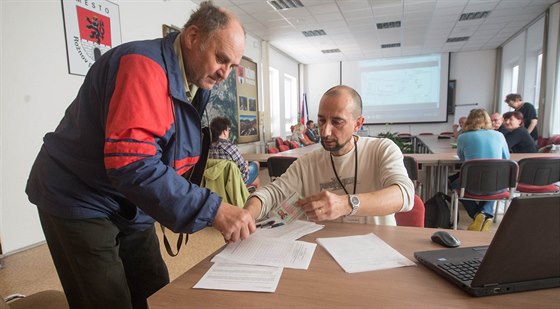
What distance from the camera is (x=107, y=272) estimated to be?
1.11 metres

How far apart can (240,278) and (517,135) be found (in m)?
4.71

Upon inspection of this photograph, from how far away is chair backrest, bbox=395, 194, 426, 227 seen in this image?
155 cm

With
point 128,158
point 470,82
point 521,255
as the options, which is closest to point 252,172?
point 128,158

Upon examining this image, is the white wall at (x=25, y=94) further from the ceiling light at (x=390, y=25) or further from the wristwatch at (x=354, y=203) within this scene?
the ceiling light at (x=390, y=25)

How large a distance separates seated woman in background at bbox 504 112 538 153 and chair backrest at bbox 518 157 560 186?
44.0 inches

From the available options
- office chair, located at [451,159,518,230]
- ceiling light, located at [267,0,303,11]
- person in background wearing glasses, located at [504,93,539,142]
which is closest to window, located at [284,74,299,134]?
ceiling light, located at [267,0,303,11]

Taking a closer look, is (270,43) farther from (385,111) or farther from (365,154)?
(365,154)

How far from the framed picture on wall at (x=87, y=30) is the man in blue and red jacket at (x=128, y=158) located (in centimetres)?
277

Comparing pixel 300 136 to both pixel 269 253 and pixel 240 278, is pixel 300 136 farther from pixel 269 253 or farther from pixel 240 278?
pixel 240 278

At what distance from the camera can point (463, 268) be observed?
0.84 meters

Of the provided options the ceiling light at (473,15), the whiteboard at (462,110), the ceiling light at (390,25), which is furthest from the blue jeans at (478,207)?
the whiteboard at (462,110)

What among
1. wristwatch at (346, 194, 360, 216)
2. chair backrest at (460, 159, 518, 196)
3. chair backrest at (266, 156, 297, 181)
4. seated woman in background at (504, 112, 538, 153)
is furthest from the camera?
seated woman in background at (504, 112, 538, 153)

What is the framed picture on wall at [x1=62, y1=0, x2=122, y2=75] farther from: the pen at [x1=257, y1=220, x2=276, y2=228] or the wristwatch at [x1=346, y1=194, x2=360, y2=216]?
the wristwatch at [x1=346, y1=194, x2=360, y2=216]

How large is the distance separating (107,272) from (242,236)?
1.74 feet
